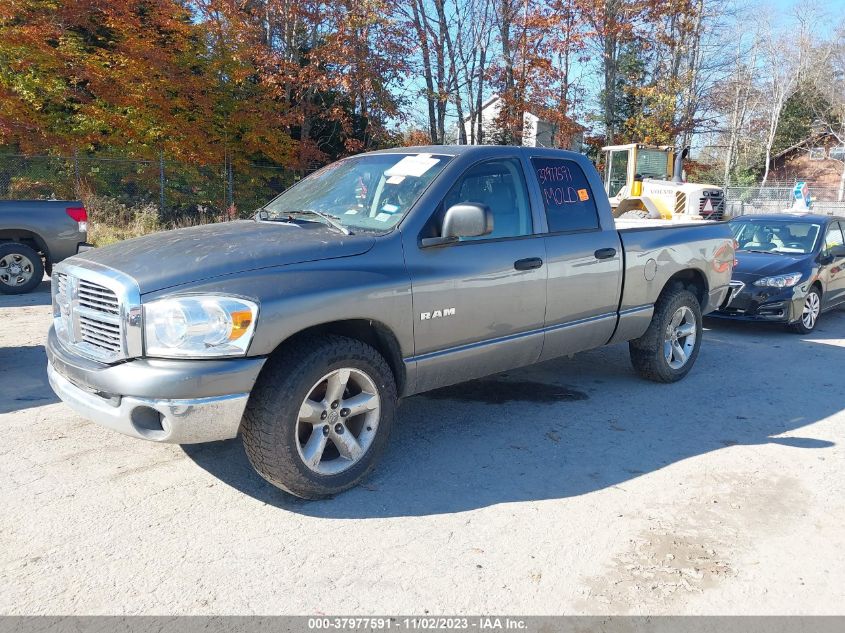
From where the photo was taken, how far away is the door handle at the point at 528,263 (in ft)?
15.1

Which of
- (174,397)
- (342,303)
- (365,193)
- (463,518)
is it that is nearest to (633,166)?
(365,193)

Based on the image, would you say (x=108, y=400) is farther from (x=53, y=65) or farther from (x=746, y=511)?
(x=53, y=65)

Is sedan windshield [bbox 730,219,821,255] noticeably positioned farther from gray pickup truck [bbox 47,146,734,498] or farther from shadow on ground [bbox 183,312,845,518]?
gray pickup truck [bbox 47,146,734,498]

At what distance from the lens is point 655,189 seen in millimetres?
15352

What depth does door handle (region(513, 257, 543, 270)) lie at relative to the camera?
461 centimetres

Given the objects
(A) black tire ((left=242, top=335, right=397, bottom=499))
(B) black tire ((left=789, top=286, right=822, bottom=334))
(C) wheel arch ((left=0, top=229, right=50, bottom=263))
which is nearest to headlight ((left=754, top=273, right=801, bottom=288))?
(B) black tire ((left=789, top=286, right=822, bottom=334))

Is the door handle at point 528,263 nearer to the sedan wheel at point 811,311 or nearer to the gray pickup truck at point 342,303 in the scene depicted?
the gray pickup truck at point 342,303

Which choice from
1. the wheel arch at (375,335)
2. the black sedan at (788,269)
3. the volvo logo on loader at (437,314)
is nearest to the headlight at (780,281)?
the black sedan at (788,269)

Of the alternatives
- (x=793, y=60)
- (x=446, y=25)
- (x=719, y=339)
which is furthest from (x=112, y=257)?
(x=793, y=60)

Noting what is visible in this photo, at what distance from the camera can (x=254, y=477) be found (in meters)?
4.04

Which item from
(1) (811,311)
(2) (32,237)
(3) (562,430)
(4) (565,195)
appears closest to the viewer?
(3) (562,430)

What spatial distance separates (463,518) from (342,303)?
131cm

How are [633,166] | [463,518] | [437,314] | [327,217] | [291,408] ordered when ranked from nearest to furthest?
[291,408] < [463,518] < [437,314] < [327,217] < [633,166]

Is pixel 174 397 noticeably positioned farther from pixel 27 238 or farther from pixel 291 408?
pixel 27 238
